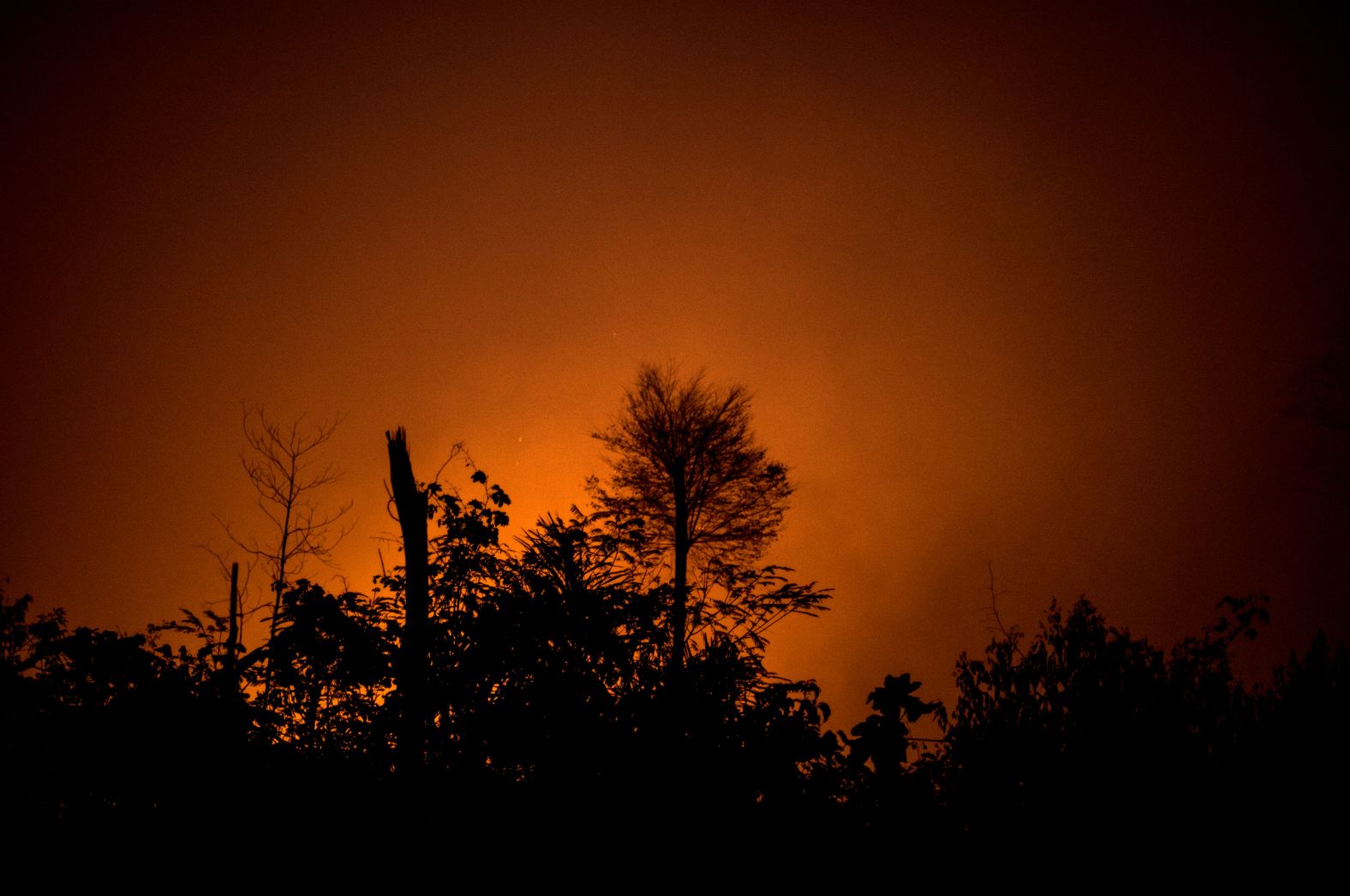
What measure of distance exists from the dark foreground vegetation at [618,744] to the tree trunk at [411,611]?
1.2 inches

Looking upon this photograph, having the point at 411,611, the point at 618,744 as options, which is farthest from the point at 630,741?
the point at 411,611

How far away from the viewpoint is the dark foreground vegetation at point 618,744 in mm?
6699

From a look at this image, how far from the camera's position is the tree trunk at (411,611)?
7.32 m

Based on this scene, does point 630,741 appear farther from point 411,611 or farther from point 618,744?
point 411,611

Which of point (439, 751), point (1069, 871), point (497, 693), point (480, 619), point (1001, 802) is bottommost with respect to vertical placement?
point (1069, 871)

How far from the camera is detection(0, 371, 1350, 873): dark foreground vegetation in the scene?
6.70 m

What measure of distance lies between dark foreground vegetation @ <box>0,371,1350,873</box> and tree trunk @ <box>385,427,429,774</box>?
3cm

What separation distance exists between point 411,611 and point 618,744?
2450 mm

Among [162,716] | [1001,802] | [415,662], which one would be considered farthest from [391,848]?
[1001,802]

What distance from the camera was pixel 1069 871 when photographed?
632cm

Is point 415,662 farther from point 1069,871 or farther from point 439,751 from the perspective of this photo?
point 1069,871

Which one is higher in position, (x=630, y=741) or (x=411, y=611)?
(x=411, y=611)

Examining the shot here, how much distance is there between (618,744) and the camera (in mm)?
7266

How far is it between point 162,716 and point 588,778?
4382mm
